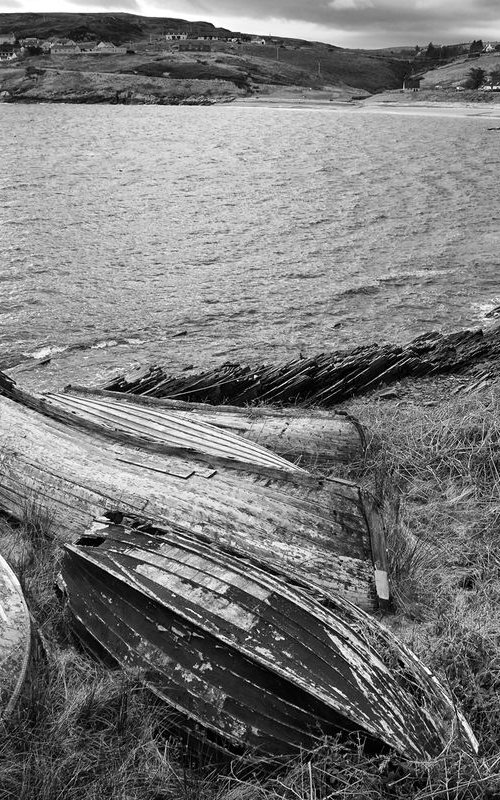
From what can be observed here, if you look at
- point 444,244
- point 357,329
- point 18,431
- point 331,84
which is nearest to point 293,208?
point 444,244

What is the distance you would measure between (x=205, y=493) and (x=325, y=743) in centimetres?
230

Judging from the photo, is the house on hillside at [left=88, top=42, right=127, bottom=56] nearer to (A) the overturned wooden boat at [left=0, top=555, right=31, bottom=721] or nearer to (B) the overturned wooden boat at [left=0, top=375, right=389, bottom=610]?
(B) the overturned wooden boat at [left=0, top=375, right=389, bottom=610]

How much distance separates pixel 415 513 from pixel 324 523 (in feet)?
4.67

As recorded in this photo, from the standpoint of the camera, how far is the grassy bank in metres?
2.87

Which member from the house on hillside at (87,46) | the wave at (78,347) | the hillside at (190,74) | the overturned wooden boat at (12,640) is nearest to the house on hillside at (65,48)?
the house on hillside at (87,46)

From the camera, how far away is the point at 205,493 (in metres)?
4.95

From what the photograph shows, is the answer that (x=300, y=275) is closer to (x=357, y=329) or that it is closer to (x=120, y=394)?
(x=357, y=329)

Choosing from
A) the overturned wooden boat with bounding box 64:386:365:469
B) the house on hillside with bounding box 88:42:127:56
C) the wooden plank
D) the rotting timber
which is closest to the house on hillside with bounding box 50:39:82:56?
the house on hillside with bounding box 88:42:127:56

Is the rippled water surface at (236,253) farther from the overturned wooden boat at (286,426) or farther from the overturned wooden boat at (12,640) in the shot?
the overturned wooden boat at (12,640)

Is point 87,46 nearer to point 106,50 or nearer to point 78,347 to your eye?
point 106,50

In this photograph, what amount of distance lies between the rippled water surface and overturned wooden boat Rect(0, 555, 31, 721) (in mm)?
7867

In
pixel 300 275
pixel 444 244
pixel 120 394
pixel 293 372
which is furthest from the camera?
pixel 444 244

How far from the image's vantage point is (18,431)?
19.7ft

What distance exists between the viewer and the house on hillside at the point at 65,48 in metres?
176
